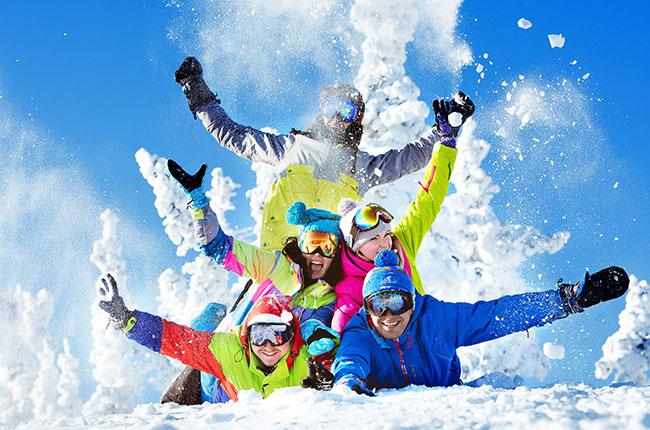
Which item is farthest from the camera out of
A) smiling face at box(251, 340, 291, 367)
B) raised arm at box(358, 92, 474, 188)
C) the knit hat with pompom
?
raised arm at box(358, 92, 474, 188)

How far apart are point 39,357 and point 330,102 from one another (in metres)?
17.6

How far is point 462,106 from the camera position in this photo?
4613 mm

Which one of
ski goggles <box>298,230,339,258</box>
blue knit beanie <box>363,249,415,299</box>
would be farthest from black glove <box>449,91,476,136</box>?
blue knit beanie <box>363,249,415,299</box>

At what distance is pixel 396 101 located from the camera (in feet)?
43.5

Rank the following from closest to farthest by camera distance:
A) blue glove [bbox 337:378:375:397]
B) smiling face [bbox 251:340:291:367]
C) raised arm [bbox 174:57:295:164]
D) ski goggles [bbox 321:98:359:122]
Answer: blue glove [bbox 337:378:375:397]
smiling face [bbox 251:340:291:367]
ski goggles [bbox 321:98:359:122]
raised arm [bbox 174:57:295:164]

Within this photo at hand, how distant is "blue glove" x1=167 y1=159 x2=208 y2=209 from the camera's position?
13.1ft

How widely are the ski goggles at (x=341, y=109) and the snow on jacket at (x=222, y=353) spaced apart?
7.47 feet

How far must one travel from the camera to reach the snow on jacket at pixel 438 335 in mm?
3105

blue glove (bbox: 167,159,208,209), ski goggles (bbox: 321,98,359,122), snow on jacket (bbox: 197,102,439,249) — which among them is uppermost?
ski goggles (bbox: 321,98,359,122)

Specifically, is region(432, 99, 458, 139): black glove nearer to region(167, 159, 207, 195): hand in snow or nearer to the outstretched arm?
the outstretched arm

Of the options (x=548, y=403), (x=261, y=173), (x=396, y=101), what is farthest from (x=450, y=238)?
(x=548, y=403)

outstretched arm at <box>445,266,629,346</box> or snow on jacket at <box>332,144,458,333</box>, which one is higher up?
snow on jacket at <box>332,144,458,333</box>

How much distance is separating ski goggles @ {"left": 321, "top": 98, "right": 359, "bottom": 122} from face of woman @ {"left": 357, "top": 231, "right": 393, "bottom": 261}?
1.56 meters

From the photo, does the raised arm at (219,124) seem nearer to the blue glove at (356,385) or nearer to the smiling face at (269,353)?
the smiling face at (269,353)
